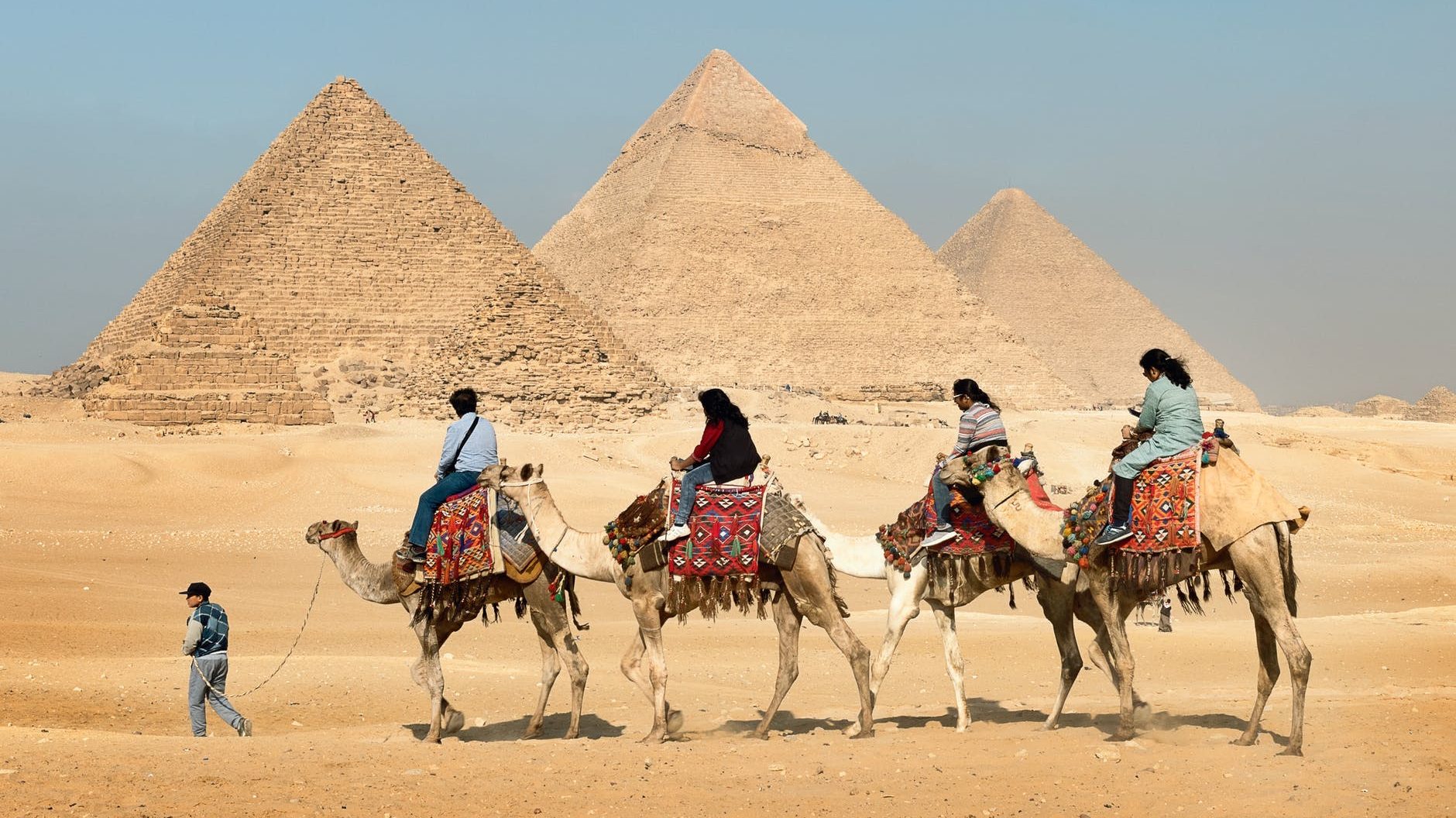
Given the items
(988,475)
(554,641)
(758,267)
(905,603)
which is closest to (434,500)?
(554,641)

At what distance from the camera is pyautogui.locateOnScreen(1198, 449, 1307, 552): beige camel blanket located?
243 inches

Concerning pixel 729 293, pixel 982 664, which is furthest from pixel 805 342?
pixel 982 664

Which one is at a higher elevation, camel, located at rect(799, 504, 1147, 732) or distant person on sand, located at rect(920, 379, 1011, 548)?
distant person on sand, located at rect(920, 379, 1011, 548)

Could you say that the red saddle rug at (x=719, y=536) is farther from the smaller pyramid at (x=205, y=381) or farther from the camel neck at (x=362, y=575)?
the smaller pyramid at (x=205, y=381)

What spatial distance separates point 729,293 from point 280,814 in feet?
268

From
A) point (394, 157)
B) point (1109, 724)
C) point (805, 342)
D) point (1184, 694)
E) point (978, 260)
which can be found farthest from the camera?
point (978, 260)

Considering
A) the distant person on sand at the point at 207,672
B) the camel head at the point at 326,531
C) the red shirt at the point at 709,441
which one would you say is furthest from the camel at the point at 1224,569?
the distant person on sand at the point at 207,672

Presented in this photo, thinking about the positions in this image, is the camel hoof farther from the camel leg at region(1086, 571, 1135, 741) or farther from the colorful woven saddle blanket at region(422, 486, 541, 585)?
the camel leg at region(1086, 571, 1135, 741)

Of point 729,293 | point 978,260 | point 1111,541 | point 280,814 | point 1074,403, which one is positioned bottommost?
point 280,814

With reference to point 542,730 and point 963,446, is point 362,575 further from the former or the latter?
point 963,446

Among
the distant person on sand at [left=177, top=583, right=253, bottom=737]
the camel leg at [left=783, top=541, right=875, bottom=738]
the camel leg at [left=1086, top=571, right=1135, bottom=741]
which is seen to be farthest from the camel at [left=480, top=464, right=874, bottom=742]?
the distant person on sand at [left=177, top=583, right=253, bottom=737]

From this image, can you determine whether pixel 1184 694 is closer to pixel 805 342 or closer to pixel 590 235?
pixel 805 342

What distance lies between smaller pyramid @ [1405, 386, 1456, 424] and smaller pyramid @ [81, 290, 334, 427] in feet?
134

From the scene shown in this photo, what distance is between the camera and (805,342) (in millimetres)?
84188
